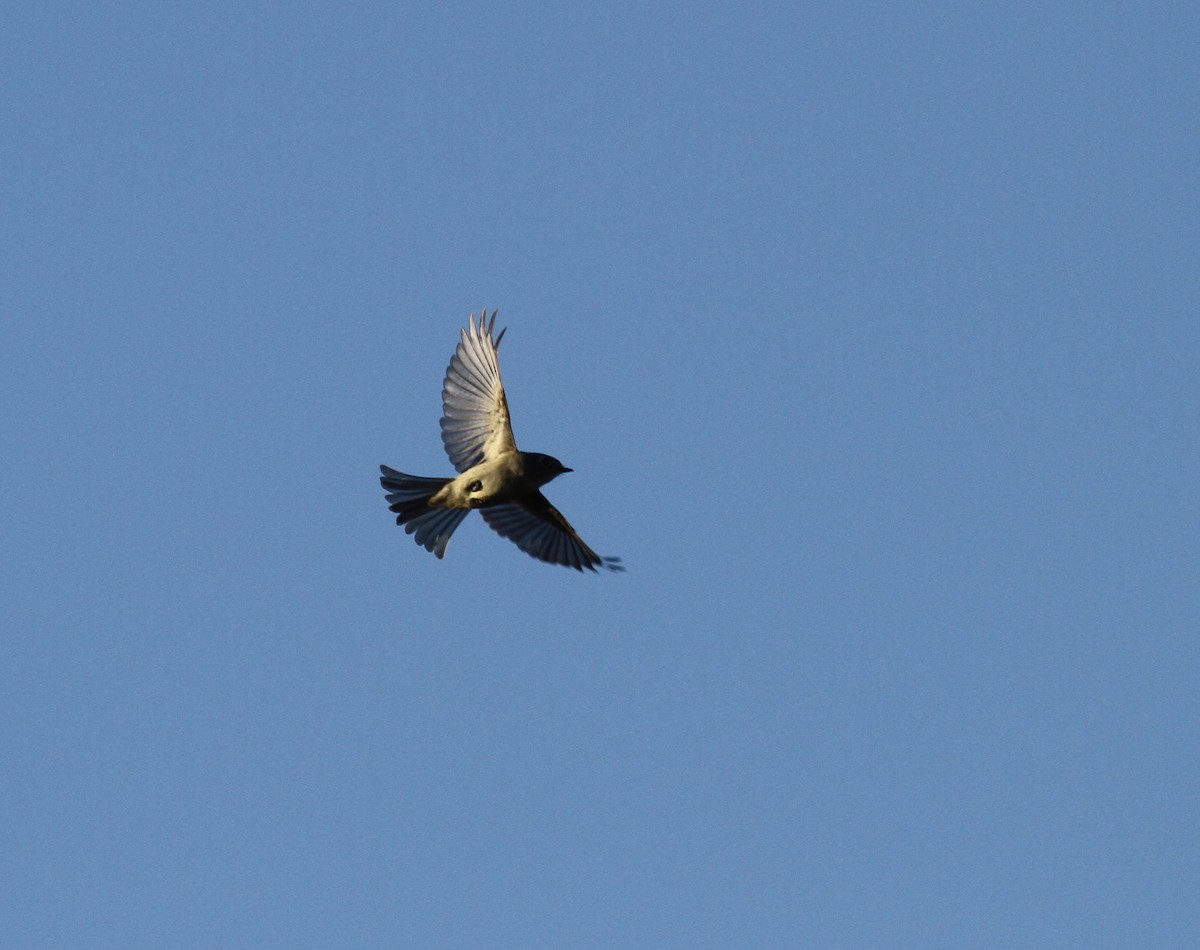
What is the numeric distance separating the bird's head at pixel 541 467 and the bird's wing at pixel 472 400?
282mm

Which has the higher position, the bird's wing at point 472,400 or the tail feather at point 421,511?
the bird's wing at point 472,400

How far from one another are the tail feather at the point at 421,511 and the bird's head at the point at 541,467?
3.31ft

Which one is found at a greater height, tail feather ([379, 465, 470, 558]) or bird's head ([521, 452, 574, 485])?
bird's head ([521, 452, 574, 485])

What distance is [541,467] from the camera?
27.3m

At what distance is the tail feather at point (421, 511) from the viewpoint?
90.3 feet

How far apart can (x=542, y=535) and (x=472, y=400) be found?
1985mm

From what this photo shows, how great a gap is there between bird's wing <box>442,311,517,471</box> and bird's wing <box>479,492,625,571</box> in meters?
0.88

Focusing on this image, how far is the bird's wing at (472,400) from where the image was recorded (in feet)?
90.3

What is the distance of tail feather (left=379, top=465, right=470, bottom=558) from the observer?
1084 inches

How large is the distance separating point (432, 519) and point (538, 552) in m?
1.47

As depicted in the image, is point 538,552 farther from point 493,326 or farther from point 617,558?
point 493,326

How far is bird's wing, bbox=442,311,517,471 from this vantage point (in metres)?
27.5

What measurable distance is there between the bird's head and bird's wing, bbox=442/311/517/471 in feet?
0.93

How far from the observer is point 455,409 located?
91.1ft
